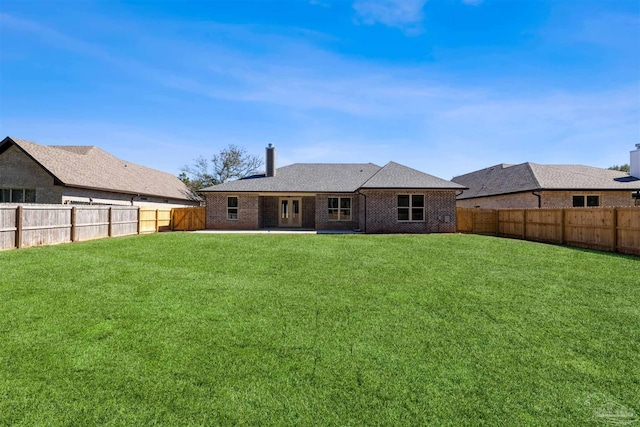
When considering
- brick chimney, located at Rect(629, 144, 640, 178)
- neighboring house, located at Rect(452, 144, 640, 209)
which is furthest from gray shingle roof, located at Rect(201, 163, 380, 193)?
brick chimney, located at Rect(629, 144, 640, 178)

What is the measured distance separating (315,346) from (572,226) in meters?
14.4

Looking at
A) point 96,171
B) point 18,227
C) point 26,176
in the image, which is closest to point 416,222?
point 18,227

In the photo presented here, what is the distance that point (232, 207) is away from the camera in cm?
2238

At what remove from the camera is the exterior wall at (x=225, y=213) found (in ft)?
72.6

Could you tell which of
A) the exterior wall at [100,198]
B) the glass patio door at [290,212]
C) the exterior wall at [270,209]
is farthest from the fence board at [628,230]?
the exterior wall at [100,198]

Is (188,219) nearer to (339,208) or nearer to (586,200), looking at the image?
(339,208)

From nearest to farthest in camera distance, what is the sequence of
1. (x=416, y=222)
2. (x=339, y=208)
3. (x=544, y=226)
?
1. (x=544, y=226)
2. (x=416, y=222)
3. (x=339, y=208)

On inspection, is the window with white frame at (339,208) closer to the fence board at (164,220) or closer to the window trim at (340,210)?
the window trim at (340,210)

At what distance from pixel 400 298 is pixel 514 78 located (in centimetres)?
1192

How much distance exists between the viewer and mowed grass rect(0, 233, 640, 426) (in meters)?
3.02

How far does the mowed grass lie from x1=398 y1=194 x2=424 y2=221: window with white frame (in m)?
11.1

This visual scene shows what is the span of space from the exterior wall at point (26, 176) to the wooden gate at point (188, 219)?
6531 millimetres

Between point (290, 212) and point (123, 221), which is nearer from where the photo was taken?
point (123, 221)

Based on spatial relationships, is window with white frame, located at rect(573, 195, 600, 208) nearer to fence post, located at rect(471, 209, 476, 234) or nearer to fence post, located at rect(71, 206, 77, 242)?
fence post, located at rect(471, 209, 476, 234)
